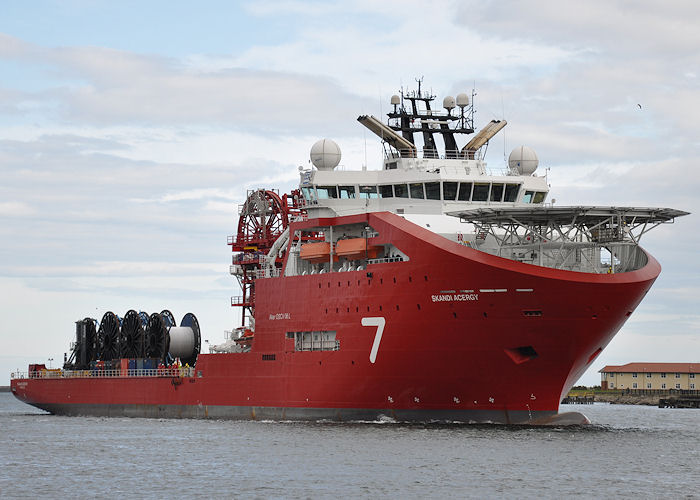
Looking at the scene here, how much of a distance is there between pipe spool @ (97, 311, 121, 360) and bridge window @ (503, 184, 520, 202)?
2746cm

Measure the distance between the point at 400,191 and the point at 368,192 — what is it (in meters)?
1.56

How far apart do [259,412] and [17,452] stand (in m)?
11.0

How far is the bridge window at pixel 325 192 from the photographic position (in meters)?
47.2

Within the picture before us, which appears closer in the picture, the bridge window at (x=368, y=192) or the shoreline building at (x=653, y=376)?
the bridge window at (x=368, y=192)

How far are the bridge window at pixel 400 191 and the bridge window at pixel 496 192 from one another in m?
3.64

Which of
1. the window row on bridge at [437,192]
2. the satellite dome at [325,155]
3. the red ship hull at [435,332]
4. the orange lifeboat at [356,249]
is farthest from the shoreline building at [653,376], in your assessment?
the orange lifeboat at [356,249]

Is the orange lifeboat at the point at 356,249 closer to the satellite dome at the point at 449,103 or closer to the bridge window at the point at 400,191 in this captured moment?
A: the bridge window at the point at 400,191

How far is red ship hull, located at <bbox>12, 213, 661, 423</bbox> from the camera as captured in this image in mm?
38312

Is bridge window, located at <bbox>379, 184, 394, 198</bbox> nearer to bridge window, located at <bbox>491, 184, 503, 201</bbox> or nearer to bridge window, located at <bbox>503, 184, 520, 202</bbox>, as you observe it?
bridge window, located at <bbox>491, 184, 503, 201</bbox>

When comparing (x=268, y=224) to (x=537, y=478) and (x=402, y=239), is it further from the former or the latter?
(x=537, y=478)

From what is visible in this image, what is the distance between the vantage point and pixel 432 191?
4512cm

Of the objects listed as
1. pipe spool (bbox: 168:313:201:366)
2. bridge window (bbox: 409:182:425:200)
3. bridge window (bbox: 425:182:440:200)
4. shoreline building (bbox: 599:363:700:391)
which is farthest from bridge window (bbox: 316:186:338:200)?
shoreline building (bbox: 599:363:700:391)

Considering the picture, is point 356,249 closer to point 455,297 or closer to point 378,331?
point 378,331

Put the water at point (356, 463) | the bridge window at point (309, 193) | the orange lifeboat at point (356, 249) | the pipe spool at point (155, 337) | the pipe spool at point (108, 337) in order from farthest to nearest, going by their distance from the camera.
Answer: the pipe spool at point (108, 337)
the pipe spool at point (155, 337)
the bridge window at point (309, 193)
the orange lifeboat at point (356, 249)
the water at point (356, 463)
